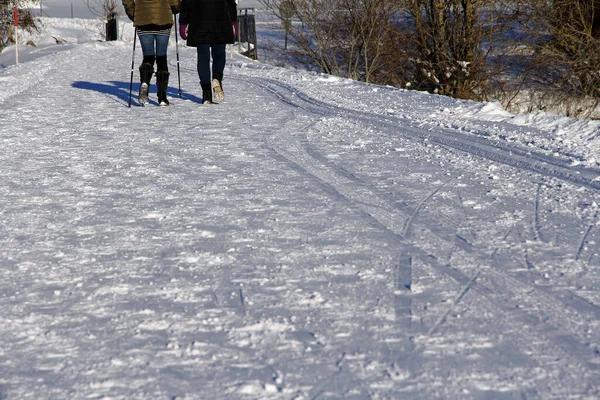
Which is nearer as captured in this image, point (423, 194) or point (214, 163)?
point (423, 194)

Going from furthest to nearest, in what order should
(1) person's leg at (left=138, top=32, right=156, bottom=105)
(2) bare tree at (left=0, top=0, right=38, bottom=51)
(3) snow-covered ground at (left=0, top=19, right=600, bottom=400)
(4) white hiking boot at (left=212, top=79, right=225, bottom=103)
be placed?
(2) bare tree at (left=0, top=0, right=38, bottom=51) < (4) white hiking boot at (left=212, top=79, right=225, bottom=103) < (1) person's leg at (left=138, top=32, right=156, bottom=105) < (3) snow-covered ground at (left=0, top=19, right=600, bottom=400)

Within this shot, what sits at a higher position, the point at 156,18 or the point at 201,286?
the point at 156,18

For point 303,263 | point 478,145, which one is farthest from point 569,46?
point 303,263

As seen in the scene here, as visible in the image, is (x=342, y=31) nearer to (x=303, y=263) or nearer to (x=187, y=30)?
(x=187, y=30)

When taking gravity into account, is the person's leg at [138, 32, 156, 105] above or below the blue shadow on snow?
above

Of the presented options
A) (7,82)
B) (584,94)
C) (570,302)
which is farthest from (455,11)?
(570,302)

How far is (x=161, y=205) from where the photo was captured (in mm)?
4926

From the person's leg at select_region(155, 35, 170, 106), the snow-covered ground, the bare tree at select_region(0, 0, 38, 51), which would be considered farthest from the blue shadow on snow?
the bare tree at select_region(0, 0, 38, 51)

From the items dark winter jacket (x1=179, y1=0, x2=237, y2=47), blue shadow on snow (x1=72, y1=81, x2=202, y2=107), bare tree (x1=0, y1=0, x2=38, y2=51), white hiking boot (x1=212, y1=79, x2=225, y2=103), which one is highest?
bare tree (x1=0, y1=0, x2=38, y2=51)

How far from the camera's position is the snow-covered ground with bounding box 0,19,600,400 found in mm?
2602

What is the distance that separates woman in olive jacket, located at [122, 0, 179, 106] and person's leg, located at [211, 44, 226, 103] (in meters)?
0.62

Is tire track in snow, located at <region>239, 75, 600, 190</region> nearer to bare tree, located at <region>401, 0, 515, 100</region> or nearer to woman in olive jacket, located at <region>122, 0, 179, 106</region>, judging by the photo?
woman in olive jacket, located at <region>122, 0, 179, 106</region>

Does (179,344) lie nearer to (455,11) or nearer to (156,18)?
(156,18)

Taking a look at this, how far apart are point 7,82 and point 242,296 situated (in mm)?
11093
